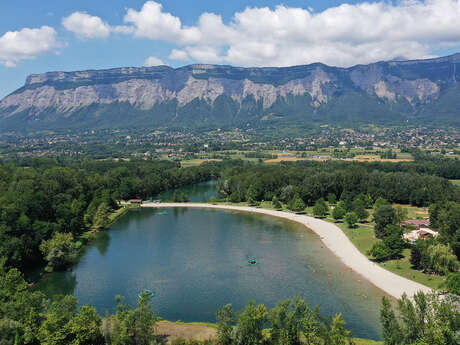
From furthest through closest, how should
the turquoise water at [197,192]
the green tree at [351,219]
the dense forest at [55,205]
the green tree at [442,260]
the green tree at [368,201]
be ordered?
the turquoise water at [197,192], the green tree at [368,201], the green tree at [351,219], the dense forest at [55,205], the green tree at [442,260]

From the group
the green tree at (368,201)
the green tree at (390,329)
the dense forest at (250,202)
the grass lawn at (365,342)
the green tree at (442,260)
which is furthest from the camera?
the green tree at (368,201)

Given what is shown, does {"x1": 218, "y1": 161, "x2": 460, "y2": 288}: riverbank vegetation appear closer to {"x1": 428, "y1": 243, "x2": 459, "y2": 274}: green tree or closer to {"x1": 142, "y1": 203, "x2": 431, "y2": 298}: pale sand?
{"x1": 428, "y1": 243, "x2": 459, "y2": 274}: green tree

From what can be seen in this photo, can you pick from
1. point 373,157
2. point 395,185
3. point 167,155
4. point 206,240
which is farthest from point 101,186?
point 373,157

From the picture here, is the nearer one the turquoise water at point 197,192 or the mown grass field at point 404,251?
the mown grass field at point 404,251

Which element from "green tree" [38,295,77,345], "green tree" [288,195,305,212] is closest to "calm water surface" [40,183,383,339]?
"green tree" [288,195,305,212]

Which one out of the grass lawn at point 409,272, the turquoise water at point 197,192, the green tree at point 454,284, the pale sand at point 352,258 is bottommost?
the turquoise water at point 197,192

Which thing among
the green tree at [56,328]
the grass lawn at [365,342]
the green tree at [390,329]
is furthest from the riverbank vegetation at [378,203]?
the green tree at [56,328]

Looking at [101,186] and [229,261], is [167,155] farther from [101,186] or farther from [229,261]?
[229,261]

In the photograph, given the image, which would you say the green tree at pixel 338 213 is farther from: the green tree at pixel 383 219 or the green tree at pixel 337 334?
the green tree at pixel 337 334
